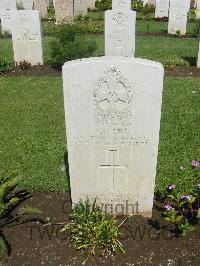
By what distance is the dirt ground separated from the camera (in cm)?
375

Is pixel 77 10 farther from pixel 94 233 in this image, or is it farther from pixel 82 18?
pixel 94 233

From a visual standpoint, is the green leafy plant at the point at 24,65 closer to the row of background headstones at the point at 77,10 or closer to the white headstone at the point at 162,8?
the row of background headstones at the point at 77,10

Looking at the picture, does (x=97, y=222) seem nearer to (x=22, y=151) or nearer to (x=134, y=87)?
(x=134, y=87)

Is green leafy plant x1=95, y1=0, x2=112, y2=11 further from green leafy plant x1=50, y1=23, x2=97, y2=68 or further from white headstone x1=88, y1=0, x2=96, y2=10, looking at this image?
green leafy plant x1=50, y1=23, x2=97, y2=68

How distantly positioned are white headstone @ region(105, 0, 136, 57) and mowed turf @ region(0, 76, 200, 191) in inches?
97.0

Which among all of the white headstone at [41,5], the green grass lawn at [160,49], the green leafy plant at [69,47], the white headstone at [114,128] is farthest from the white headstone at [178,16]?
the white headstone at [114,128]

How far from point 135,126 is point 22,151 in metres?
2.99

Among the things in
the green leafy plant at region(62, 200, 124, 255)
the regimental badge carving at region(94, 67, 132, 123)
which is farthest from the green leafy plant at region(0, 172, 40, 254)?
the regimental badge carving at region(94, 67, 132, 123)

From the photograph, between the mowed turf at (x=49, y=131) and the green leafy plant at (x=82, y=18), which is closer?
the mowed turf at (x=49, y=131)

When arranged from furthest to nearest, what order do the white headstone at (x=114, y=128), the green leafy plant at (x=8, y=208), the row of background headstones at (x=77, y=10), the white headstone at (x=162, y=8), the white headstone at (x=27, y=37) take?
the white headstone at (x=162, y=8) < the row of background headstones at (x=77, y=10) < the white headstone at (x=27, y=37) < the green leafy plant at (x=8, y=208) < the white headstone at (x=114, y=128)

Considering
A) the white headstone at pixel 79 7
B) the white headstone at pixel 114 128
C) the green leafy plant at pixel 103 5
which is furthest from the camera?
the green leafy plant at pixel 103 5

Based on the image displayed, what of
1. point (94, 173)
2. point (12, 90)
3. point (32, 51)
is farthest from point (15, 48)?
point (94, 173)

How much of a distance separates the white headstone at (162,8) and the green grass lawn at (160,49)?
197 inches

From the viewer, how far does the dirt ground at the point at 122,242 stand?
12.3 feet
